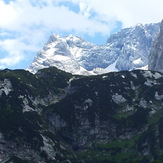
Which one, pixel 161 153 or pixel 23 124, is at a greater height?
pixel 23 124

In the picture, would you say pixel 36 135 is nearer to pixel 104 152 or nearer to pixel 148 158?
pixel 104 152

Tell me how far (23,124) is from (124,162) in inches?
1906

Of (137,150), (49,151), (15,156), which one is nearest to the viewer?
(15,156)

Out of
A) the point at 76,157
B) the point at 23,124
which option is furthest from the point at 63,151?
the point at 23,124

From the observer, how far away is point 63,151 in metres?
190

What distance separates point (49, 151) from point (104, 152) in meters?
30.0

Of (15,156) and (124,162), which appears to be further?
(124,162)

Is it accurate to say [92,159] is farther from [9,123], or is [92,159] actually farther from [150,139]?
[9,123]

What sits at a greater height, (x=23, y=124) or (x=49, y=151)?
(x=23, y=124)

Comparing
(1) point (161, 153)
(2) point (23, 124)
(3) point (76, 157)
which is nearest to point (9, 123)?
(2) point (23, 124)

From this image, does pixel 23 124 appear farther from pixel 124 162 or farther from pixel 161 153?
pixel 161 153

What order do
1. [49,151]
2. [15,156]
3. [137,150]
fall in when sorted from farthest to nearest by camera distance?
1. [137,150]
2. [49,151]
3. [15,156]

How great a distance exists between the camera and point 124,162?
7264 inches

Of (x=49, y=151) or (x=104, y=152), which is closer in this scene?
(x=49, y=151)
